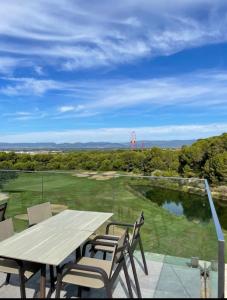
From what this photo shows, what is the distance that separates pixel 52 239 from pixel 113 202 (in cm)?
227

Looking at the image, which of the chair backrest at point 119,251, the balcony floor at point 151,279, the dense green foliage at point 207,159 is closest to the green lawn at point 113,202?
the balcony floor at point 151,279

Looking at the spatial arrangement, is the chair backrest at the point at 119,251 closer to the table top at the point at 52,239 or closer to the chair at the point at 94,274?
the chair at the point at 94,274

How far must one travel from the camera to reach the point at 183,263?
3.80 m

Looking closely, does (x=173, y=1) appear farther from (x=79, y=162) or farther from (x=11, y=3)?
(x=79, y=162)

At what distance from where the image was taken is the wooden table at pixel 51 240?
241 cm

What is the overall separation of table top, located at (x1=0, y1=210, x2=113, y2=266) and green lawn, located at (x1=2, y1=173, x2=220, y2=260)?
116 centimetres

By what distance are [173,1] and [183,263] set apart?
7495 mm

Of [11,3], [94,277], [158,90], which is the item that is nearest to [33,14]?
[11,3]

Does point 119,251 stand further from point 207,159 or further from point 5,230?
point 207,159

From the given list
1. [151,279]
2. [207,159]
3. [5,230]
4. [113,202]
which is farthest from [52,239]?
[207,159]

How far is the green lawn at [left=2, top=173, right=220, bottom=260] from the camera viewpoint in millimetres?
4328

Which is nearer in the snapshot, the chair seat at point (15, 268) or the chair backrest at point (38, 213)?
the chair seat at point (15, 268)

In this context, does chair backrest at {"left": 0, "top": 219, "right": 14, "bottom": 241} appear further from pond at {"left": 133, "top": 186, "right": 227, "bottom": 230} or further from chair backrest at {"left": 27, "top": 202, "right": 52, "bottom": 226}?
pond at {"left": 133, "top": 186, "right": 227, "bottom": 230}

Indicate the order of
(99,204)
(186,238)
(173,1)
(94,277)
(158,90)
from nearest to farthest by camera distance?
(94,277), (186,238), (99,204), (173,1), (158,90)
